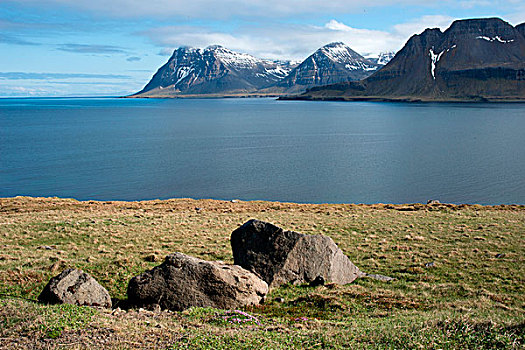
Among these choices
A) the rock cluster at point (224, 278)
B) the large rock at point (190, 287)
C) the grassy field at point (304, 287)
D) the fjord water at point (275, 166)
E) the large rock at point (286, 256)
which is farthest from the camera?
the fjord water at point (275, 166)

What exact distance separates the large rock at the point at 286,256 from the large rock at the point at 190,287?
2532mm

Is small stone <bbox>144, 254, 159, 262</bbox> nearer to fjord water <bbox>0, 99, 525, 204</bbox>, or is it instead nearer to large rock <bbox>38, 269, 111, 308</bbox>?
large rock <bbox>38, 269, 111, 308</bbox>

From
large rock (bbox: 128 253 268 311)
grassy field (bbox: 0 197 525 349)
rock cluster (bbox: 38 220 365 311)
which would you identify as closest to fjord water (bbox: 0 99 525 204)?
grassy field (bbox: 0 197 525 349)

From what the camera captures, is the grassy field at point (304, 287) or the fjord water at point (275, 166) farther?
the fjord water at point (275, 166)

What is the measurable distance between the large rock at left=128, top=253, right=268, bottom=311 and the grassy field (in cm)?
100

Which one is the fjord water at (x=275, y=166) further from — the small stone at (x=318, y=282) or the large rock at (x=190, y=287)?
the large rock at (x=190, y=287)

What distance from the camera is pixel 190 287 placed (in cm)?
1584

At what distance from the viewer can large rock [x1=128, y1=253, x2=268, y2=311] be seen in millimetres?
15633

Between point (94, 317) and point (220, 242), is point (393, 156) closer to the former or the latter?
point (220, 242)

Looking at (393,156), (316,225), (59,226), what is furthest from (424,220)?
(393,156)

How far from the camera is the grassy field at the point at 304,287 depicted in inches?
466

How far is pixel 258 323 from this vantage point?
13.6 meters

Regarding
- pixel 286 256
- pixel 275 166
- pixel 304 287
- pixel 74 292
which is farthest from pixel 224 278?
pixel 275 166

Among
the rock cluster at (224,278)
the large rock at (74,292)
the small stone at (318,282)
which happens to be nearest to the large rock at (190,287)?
the rock cluster at (224,278)
